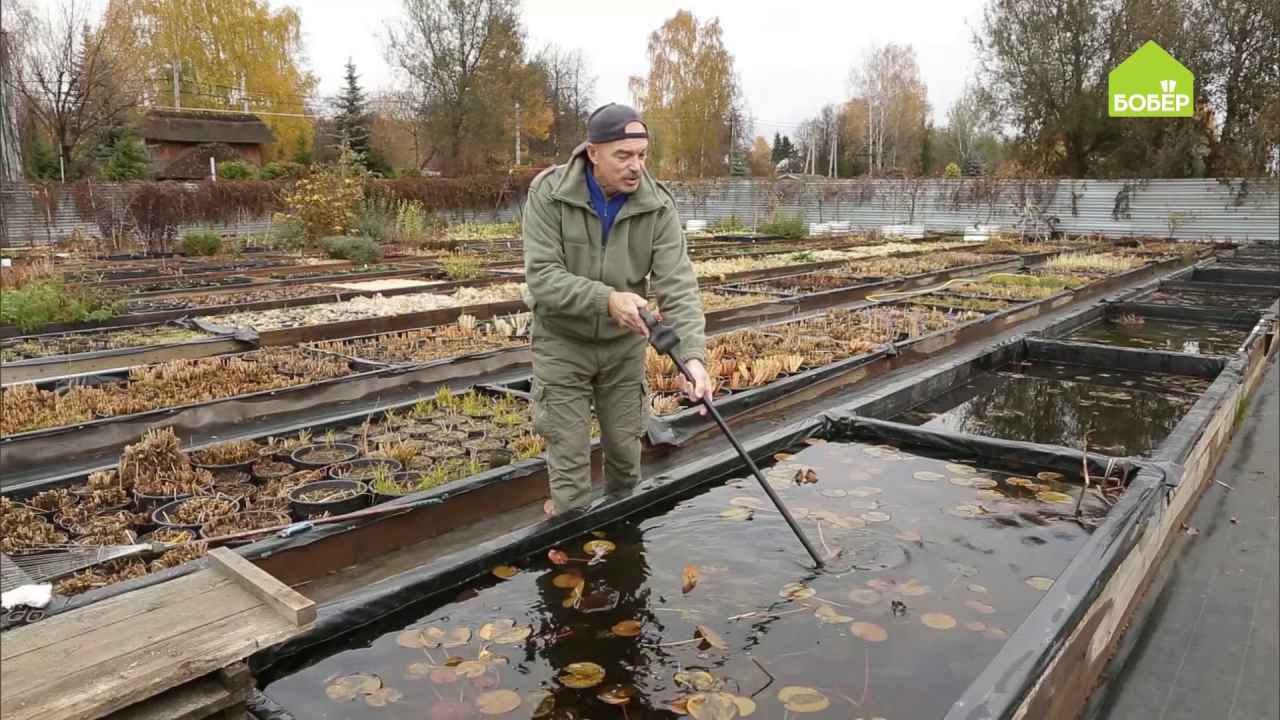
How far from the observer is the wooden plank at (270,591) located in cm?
187

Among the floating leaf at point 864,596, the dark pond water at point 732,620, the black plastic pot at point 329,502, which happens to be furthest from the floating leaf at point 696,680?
the black plastic pot at point 329,502

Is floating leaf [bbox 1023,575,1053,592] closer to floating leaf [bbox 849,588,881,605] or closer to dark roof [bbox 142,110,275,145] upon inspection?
floating leaf [bbox 849,588,881,605]

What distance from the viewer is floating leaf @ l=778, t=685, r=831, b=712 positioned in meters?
2.22

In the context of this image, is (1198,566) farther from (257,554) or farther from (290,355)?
(290,355)

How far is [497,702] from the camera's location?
2.22 metres

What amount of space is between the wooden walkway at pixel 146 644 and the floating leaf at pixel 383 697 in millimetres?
428

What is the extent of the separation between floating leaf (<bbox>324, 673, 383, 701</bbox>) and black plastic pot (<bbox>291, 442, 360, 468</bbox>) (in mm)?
1993

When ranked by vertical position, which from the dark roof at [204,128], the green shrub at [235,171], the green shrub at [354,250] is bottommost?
the green shrub at [354,250]

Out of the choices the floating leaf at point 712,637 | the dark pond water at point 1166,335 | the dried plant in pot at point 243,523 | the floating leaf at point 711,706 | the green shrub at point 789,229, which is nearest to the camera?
the floating leaf at point 711,706

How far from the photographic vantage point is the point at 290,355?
21.2 feet

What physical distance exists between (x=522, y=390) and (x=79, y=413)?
8.44 ft

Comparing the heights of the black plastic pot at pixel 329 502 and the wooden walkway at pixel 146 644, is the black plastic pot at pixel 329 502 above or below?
below

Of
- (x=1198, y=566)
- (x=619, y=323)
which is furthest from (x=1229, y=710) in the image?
(x=619, y=323)

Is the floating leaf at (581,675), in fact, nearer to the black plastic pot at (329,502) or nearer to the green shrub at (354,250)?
the black plastic pot at (329,502)
